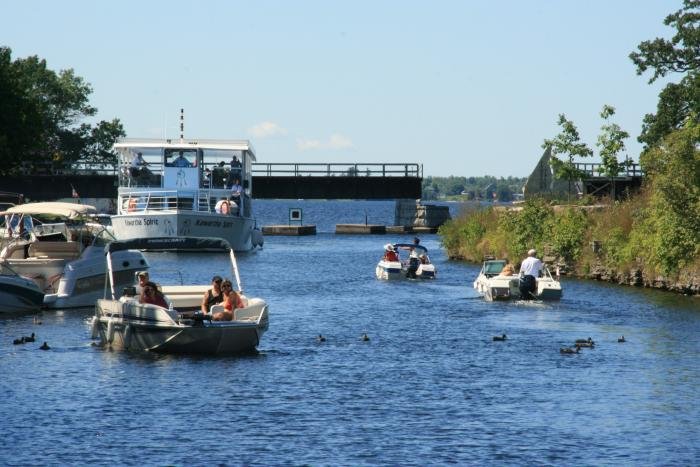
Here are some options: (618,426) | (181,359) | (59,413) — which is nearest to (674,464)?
(618,426)

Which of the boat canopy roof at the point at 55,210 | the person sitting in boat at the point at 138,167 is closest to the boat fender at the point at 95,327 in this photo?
the boat canopy roof at the point at 55,210

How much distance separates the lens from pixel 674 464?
21.2 meters

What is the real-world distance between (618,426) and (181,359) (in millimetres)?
10994

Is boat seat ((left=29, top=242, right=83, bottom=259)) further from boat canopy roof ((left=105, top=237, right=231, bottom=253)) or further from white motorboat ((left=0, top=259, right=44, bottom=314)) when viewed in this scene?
boat canopy roof ((left=105, top=237, right=231, bottom=253))

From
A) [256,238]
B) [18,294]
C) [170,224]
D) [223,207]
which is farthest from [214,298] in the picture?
[256,238]


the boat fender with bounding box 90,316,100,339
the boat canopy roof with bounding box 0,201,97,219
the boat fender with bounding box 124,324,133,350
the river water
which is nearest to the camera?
the river water

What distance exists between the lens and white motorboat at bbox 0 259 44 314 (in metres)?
40.7

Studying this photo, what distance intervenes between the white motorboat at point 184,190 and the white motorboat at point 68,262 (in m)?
28.3

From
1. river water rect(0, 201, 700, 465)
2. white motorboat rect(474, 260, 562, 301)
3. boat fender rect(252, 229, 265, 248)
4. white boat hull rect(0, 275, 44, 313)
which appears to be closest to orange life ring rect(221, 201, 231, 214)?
boat fender rect(252, 229, 265, 248)

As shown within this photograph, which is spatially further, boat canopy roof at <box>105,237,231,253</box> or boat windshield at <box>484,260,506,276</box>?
boat windshield at <box>484,260,506,276</box>

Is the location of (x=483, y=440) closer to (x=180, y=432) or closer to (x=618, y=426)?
(x=618, y=426)

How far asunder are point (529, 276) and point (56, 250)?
612 inches

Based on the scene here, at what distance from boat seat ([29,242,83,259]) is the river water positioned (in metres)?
3.31

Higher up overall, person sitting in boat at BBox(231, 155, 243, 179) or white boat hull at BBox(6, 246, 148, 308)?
person sitting in boat at BBox(231, 155, 243, 179)
